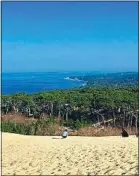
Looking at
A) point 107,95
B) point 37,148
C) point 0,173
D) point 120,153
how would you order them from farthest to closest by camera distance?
point 107,95
point 37,148
point 120,153
point 0,173

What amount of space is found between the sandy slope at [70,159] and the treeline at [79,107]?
35165 mm

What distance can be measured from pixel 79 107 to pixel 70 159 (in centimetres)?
4609

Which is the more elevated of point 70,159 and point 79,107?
point 79,107

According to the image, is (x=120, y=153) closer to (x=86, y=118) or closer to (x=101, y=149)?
(x=101, y=149)

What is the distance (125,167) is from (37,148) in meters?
8.09

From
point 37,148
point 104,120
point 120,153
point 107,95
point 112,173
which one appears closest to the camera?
point 112,173

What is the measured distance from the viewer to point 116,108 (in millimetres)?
59719

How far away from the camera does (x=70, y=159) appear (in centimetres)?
1609

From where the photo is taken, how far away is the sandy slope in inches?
533

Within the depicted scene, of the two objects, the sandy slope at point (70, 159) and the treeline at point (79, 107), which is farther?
the treeline at point (79, 107)

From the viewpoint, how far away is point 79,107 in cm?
6216

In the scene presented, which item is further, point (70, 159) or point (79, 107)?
point (79, 107)

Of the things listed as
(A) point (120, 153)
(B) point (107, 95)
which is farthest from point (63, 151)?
(B) point (107, 95)

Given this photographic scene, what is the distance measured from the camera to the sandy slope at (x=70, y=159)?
1353cm
